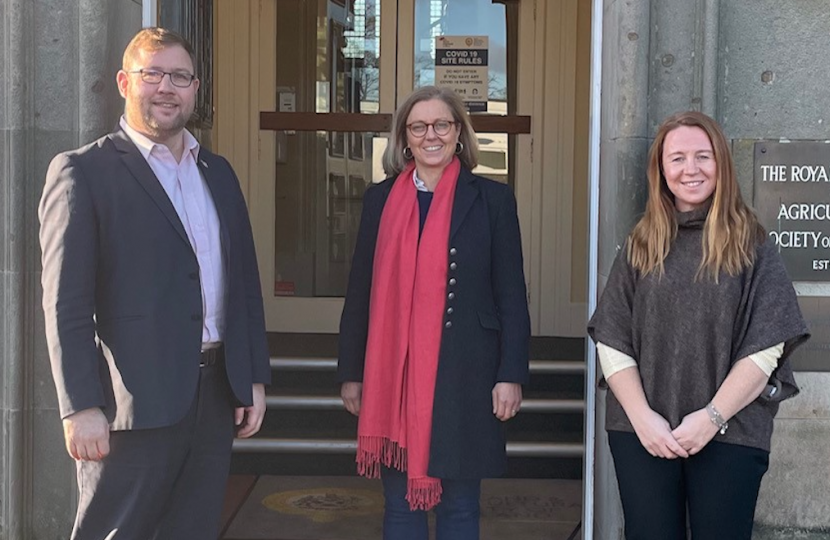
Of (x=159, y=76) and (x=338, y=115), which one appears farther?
(x=338, y=115)

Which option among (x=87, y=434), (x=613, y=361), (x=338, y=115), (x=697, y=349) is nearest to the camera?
(x=87, y=434)

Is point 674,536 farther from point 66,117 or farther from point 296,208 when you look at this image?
point 296,208

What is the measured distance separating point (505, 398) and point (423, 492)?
381mm

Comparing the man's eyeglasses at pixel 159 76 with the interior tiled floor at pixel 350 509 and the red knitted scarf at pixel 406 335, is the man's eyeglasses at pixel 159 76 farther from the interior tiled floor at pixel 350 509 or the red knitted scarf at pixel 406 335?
the interior tiled floor at pixel 350 509

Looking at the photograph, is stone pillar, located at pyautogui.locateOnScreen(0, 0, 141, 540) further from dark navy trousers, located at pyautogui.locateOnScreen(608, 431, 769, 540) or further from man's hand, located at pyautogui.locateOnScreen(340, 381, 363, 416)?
dark navy trousers, located at pyautogui.locateOnScreen(608, 431, 769, 540)

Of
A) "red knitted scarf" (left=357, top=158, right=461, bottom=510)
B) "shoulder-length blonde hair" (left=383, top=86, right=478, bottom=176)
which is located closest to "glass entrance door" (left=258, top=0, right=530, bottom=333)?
"shoulder-length blonde hair" (left=383, top=86, right=478, bottom=176)

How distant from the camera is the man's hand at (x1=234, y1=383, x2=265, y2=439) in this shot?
2.78m

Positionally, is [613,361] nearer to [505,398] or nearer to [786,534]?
[505,398]

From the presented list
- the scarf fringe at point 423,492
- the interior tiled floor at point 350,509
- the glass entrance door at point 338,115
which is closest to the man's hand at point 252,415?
the scarf fringe at point 423,492

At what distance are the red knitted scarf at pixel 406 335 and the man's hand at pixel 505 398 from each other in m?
0.20

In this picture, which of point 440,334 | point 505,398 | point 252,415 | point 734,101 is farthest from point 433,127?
point 734,101

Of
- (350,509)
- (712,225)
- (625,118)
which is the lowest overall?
(350,509)

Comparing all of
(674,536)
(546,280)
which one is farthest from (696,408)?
(546,280)

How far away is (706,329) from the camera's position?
2.50m
